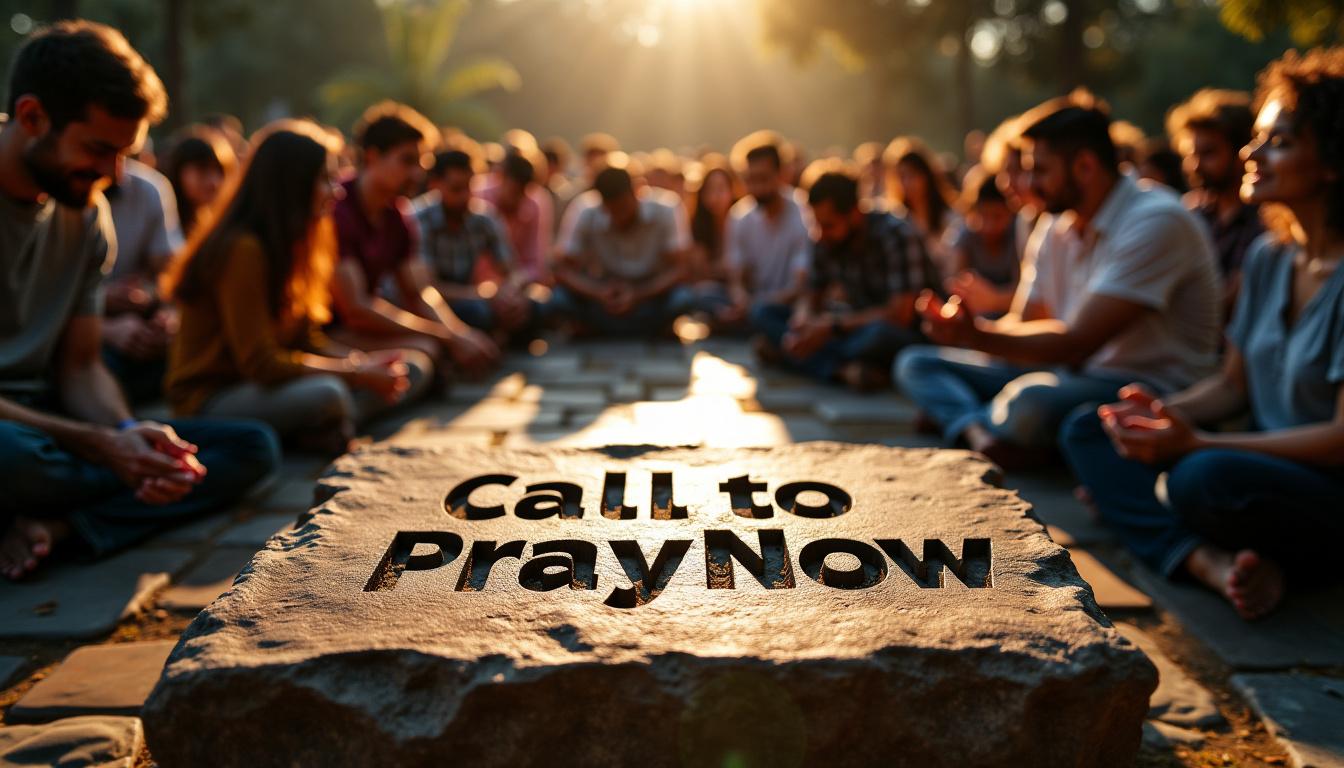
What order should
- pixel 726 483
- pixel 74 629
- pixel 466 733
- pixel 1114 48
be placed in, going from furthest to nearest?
pixel 1114 48
pixel 726 483
pixel 74 629
pixel 466 733

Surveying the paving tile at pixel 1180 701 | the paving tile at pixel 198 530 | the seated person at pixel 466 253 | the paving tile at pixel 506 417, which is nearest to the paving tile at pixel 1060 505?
the paving tile at pixel 1180 701

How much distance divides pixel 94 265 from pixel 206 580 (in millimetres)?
1100

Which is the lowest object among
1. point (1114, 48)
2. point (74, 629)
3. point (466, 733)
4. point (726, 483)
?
point (74, 629)

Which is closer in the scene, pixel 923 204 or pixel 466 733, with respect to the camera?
pixel 466 733

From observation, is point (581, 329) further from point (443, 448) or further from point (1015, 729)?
point (1015, 729)

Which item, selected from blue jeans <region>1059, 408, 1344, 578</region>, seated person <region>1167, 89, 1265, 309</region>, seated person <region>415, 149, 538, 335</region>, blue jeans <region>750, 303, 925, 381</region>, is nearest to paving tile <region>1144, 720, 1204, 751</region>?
blue jeans <region>1059, 408, 1344, 578</region>

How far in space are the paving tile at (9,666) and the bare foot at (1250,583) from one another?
286cm

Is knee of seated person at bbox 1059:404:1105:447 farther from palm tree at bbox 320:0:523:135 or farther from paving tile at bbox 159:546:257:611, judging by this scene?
palm tree at bbox 320:0:523:135

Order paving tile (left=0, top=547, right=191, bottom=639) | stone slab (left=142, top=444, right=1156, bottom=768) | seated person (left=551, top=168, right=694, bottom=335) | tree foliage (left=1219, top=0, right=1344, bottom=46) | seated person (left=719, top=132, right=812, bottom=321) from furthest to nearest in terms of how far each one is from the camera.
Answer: seated person (left=551, top=168, right=694, bottom=335) → seated person (left=719, top=132, right=812, bottom=321) → tree foliage (left=1219, top=0, right=1344, bottom=46) → paving tile (left=0, top=547, right=191, bottom=639) → stone slab (left=142, top=444, right=1156, bottom=768)

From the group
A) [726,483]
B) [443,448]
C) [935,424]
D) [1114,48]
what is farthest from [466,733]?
[1114,48]

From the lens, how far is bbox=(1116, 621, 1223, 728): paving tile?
1.92 m

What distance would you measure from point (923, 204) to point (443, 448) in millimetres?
5501

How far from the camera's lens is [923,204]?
736 cm

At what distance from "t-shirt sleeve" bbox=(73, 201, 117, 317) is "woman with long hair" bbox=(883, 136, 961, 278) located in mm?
5430
